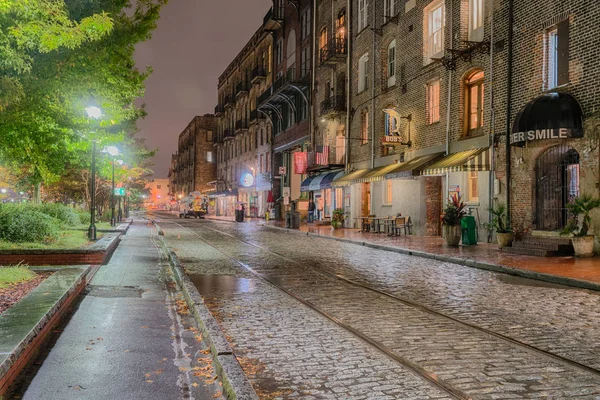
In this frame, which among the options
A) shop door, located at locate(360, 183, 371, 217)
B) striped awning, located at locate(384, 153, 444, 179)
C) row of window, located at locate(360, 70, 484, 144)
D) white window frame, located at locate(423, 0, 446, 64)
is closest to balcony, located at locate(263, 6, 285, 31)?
shop door, located at locate(360, 183, 371, 217)

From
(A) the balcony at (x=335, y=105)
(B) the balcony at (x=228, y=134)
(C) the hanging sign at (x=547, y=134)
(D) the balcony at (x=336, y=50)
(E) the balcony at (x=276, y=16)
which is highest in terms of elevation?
(E) the balcony at (x=276, y=16)

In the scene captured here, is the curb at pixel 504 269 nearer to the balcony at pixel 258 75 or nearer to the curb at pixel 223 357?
the curb at pixel 223 357

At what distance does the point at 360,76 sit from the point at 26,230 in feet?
77.2

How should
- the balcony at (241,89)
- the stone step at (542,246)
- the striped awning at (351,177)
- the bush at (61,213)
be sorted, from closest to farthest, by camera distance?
the stone step at (542,246)
the bush at (61,213)
the striped awning at (351,177)
the balcony at (241,89)

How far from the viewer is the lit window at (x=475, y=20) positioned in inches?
856

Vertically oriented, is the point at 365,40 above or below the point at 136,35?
above

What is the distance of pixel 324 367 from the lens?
5211mm

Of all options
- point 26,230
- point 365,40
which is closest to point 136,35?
point 26,230

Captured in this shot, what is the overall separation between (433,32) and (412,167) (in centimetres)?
683

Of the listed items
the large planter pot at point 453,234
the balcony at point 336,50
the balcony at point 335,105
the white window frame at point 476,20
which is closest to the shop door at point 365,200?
the balcony at point 335,105

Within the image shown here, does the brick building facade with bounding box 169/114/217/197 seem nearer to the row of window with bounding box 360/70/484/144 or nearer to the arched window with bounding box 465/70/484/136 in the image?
the row of window with bounding box 360/70/484/144

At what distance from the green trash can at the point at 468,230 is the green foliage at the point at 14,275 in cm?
1440

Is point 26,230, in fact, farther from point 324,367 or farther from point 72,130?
point 324,367

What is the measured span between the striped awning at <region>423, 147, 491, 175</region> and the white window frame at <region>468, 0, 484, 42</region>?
485cm
